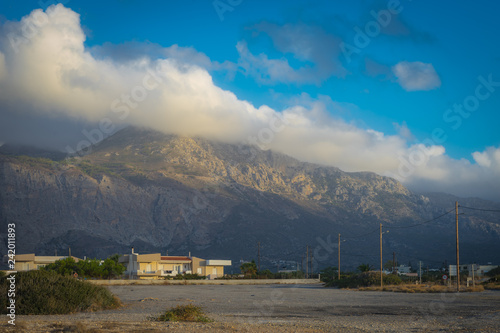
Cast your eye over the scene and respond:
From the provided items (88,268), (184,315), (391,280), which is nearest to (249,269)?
(88,268)

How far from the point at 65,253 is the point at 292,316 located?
171142mm

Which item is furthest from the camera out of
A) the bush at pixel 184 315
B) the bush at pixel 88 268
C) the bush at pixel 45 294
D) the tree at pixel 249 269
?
the tree at pixel 249 269

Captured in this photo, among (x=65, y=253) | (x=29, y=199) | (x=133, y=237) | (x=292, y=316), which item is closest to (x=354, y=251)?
(x=133, y=237)

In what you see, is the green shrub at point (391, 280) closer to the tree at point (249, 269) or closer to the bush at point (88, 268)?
the bush at point (88, 268)

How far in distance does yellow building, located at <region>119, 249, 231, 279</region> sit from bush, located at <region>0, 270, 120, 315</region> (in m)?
74.4

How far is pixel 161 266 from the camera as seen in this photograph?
332 feet

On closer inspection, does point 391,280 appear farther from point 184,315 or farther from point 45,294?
point 45,294

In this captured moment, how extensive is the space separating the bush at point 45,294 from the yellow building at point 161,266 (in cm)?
7439

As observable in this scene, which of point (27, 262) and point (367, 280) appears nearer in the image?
point (367, 280)

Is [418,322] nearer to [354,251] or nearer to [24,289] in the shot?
[24,289]

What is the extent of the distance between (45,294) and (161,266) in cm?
8320

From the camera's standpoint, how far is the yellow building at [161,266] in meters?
95.9

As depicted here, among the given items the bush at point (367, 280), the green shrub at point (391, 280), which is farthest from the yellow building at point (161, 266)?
the green shrub at point (391, 280)

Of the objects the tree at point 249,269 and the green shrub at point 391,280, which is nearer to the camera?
the green shrub at point 391,280
